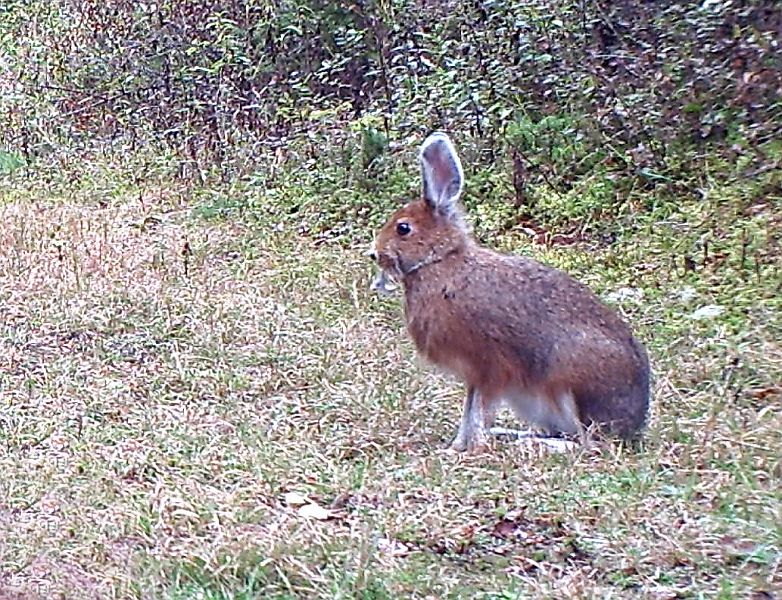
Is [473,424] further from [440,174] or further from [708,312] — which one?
[708,312]

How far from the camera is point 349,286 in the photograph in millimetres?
7898

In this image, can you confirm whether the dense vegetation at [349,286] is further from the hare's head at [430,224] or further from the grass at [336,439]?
the hare's head at [430,224]

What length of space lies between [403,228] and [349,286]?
1893 millimetres

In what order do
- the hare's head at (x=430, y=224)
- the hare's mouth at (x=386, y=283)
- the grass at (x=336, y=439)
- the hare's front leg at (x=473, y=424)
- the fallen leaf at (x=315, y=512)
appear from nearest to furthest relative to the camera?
the grass at (x=336, y=439), the fallen leaf at (x=315, y=512), the hare's front leg at (x=473, y=424), the hare's head at (x=430, y=224), the hare's mouth at (x=386, y=283)

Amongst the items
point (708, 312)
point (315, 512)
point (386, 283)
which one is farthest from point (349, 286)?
point (315, 512)

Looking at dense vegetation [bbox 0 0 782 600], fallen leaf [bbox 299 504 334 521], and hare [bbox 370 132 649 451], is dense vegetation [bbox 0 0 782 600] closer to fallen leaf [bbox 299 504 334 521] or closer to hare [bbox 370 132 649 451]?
fallen leaf [bbox 299 504 334 521]

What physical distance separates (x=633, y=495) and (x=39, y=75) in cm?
1016

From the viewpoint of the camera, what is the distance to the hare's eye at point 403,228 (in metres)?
6.02

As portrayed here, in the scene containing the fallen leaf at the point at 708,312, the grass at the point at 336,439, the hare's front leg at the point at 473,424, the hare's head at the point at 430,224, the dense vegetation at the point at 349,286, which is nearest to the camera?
the grass at the point at 336,439

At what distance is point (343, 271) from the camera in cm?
821

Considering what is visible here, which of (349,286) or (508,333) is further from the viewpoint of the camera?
(349,286)

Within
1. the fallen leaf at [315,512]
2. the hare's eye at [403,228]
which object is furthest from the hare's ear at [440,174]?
the fallen leaf at [315,512]

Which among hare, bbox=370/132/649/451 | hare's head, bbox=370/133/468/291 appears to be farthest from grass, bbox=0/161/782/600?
hare's head, bbox=370/133/468/291

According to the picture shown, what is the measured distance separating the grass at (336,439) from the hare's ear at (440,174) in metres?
0.75
